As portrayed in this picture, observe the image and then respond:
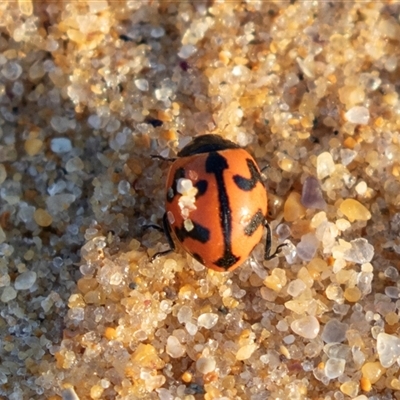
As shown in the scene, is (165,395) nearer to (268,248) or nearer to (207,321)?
(207,321)

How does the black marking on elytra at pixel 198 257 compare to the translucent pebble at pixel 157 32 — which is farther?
the translucent pebble at pixel 157 32

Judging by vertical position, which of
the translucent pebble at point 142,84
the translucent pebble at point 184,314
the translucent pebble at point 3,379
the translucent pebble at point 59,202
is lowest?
the translucent pebble at point 3,379

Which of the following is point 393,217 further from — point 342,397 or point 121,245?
point 121,245

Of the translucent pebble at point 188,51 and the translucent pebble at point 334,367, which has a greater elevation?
the translucent pebble at point 188,51

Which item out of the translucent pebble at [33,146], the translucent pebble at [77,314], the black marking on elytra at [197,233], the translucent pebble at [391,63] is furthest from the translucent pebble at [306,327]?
the translucent pebble at [33,146]

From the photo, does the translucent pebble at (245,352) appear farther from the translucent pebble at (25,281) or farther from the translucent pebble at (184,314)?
the translucent pebble at (25,281)

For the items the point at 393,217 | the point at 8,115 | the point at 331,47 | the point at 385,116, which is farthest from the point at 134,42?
the point at 393,217
